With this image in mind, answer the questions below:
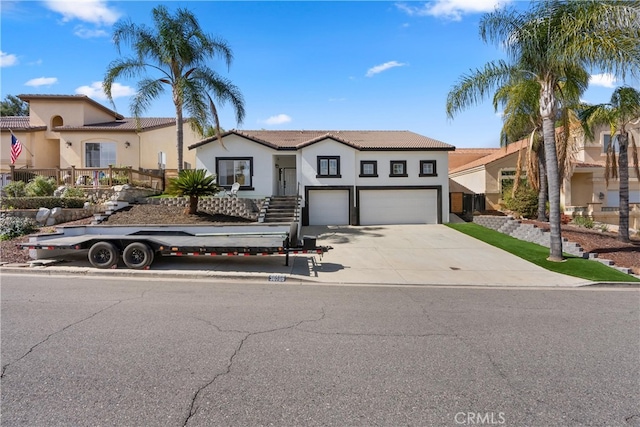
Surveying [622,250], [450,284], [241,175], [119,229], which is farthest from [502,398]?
[241,175]

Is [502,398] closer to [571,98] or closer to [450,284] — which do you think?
[450,284]

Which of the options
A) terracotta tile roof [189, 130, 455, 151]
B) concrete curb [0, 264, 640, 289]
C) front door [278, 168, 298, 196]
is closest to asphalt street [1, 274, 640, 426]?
concrete curb [0, 264, 640, 289]

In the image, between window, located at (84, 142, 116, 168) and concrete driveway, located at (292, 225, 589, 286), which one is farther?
window, located at (84, 142, 116, 168)

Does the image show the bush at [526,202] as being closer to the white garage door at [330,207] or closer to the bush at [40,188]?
the white garage door at [330,207]

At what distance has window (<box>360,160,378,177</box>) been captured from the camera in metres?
21.4

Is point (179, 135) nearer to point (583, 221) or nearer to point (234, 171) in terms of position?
point (234, 171)

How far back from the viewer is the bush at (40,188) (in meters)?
16.6

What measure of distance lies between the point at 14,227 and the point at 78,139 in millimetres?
13705

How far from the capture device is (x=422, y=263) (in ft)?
37.1

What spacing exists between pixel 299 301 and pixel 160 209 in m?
12.6

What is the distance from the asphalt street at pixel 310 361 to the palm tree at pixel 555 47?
7149 mm

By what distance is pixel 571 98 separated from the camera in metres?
13.7

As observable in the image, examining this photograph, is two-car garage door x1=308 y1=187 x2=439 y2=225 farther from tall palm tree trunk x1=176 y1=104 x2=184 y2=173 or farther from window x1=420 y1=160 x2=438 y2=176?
tall palm tree trunk x1=176 y1=104 x2=184 y2=173

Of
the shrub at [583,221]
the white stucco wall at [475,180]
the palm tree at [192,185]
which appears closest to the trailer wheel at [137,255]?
the palm tree at [192,185]
